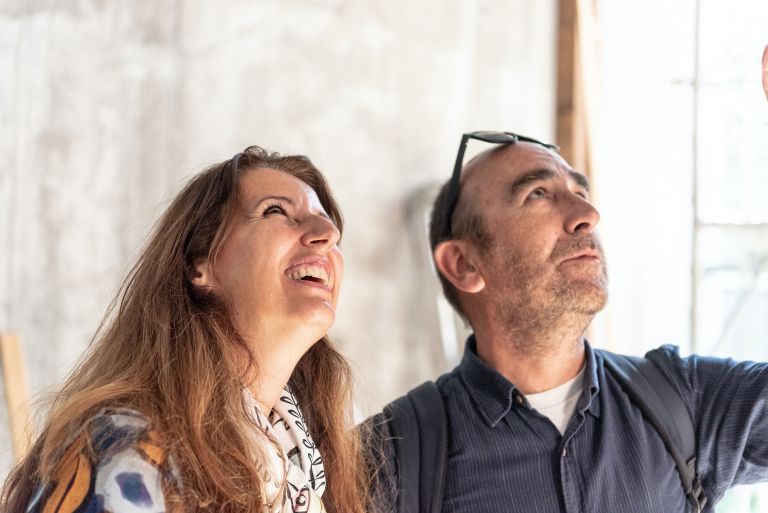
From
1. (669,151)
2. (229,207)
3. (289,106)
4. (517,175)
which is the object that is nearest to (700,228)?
(669,151)

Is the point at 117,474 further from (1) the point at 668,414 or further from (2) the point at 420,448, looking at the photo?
(1) the point at 668,414

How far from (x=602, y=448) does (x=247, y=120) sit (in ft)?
6.76

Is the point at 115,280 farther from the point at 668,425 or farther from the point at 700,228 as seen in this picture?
the point at 700,228

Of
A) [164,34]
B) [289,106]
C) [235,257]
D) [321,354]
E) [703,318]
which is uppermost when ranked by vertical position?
[164,34]

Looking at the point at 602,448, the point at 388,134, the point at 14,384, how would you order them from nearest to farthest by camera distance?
1. the point at 602,448
2. the point at 14,384
3. the point at 388,134

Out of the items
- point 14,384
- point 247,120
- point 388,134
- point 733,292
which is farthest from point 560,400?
point 733,292

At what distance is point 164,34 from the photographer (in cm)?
355

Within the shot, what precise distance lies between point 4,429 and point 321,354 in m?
1.08

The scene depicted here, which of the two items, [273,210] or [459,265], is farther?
[459,265]

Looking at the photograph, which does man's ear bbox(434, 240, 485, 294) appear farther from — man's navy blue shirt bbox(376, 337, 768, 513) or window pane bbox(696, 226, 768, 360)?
window pane bbox(696, 226, 768, 360)

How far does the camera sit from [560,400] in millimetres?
2467

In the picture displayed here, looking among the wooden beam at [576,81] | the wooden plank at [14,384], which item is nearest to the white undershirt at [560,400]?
the wooden plank at [14,384]

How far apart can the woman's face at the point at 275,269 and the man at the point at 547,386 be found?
45 centimetres

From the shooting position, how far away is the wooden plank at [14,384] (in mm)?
2873
